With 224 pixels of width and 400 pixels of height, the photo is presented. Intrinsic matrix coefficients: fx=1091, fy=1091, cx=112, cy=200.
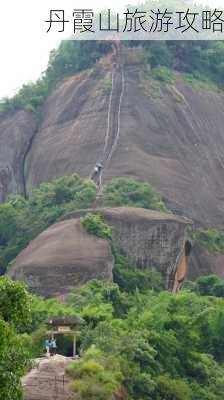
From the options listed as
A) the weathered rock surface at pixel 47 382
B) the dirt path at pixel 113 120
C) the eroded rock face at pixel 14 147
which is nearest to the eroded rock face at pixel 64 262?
the dirt path at pixel 113 120

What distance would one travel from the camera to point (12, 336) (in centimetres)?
1391

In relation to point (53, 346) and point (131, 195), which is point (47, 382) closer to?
point (53, 346)

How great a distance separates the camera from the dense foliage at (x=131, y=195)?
4538 cm

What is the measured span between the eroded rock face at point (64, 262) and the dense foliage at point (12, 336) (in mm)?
22557

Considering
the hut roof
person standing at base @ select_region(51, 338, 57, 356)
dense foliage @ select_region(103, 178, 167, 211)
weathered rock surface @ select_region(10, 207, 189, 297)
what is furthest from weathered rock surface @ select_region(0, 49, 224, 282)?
person standing at base @ select_region(51, 338, 57, 356)

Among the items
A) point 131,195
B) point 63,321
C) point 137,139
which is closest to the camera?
point 63,321

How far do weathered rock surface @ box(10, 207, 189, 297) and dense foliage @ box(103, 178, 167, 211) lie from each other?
2586 mm

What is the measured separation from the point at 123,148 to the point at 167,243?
9.83 meters

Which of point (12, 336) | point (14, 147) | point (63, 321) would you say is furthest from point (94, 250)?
point (12, 336)

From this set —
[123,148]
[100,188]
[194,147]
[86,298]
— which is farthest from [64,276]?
[194,147]

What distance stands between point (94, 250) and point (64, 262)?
1485mm

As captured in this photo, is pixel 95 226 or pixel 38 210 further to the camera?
pixel 38 210

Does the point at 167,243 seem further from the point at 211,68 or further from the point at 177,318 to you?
the point at 211,68

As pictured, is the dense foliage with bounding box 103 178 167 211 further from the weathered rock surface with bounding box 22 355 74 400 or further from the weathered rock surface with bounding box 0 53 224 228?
the weathered rock surface with bounding box 22 355 74 400
